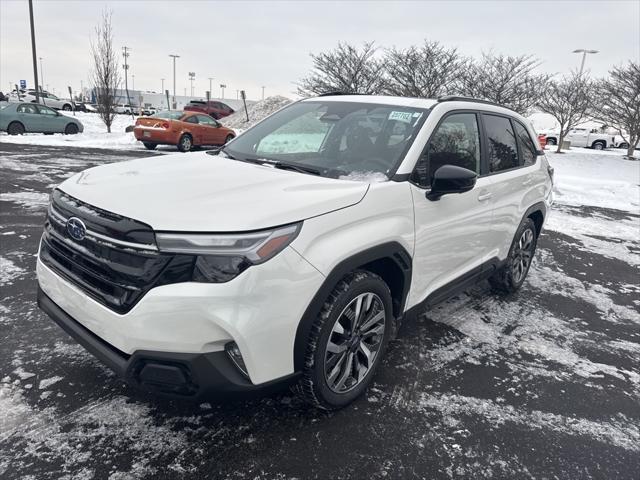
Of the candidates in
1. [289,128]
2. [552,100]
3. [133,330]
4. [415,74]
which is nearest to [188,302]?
[133,330]

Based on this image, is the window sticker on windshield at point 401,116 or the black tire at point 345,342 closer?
the black tire at point 345,342

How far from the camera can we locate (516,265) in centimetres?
482

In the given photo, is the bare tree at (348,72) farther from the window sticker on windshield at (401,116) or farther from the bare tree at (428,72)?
the window sticker on windshield at (401,116)

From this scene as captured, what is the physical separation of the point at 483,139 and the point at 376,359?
2055 mm

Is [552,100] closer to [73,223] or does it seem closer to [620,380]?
[620,380]

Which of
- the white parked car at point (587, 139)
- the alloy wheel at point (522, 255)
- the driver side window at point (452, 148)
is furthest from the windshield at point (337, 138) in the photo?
the white parked car at point (587, 139)

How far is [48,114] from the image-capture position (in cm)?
2000

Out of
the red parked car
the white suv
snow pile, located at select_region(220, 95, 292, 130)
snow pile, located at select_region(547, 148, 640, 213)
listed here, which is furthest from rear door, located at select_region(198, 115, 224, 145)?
the white suv

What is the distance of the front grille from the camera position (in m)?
2.10

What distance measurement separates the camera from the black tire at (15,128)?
19156 millimetres

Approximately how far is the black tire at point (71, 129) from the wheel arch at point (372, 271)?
21831 mm

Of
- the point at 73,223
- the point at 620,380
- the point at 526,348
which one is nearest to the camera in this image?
the point at 73,223

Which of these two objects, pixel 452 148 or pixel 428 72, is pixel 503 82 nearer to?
pixel 428 72

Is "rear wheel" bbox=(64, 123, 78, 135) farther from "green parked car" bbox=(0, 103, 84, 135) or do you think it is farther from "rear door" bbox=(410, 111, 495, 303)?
"rear door" bbox=(410, 111, 495, 303)
